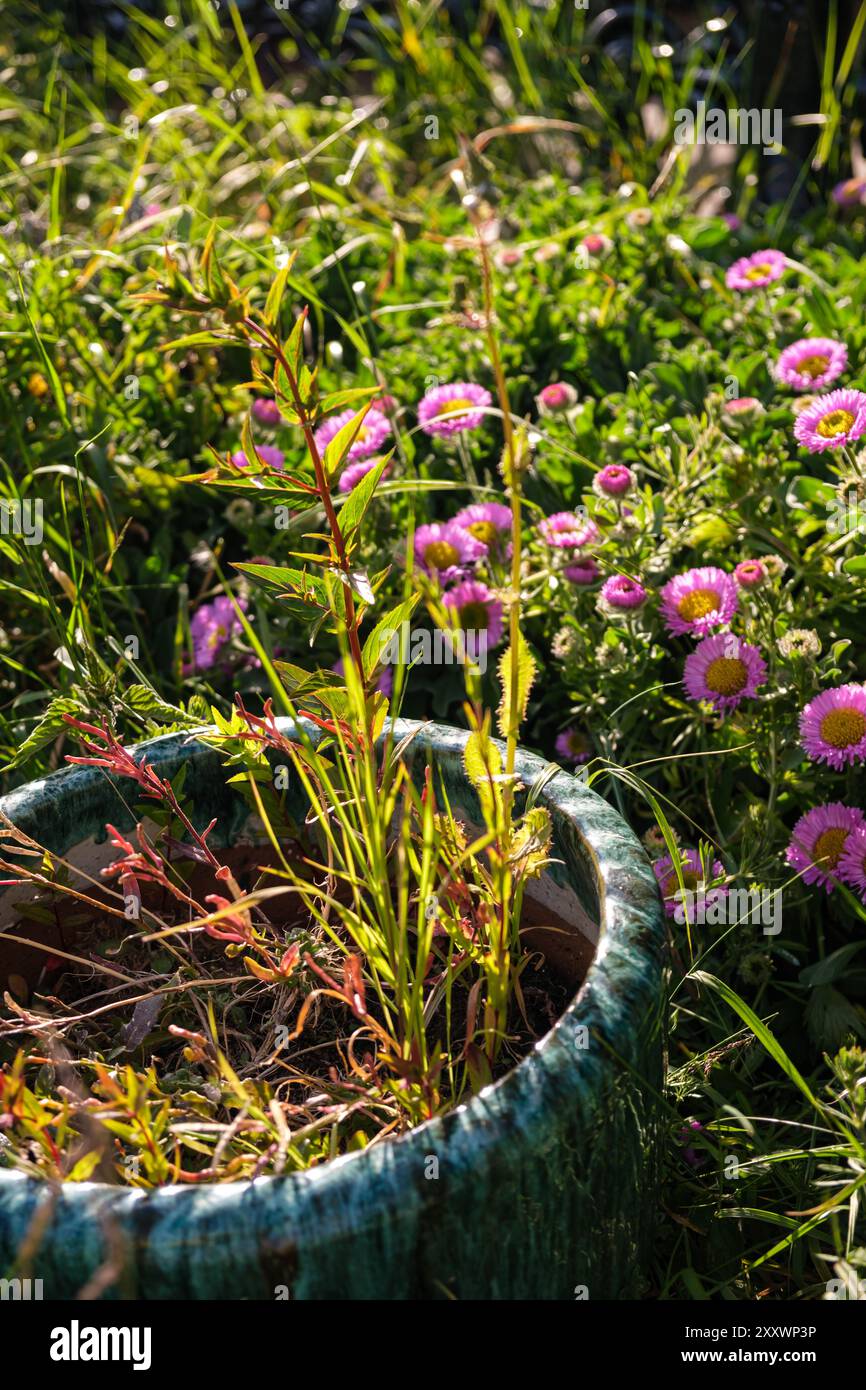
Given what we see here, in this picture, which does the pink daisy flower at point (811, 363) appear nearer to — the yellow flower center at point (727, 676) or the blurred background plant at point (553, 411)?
the blurred background plant at point (553, 411)

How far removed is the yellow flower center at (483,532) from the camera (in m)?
1.84

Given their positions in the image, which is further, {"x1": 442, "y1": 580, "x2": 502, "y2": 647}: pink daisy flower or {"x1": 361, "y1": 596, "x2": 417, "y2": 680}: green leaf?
{"x1": 442, "y1": 580, "x2": 502, "y2": 647}: pink daisy flower

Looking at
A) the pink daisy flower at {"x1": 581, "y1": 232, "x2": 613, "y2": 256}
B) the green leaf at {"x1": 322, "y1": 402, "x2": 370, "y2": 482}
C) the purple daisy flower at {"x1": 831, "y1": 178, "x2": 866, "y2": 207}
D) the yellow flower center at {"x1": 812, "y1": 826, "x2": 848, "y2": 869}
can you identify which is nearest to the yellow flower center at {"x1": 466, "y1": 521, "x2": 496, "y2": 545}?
the yellow flower center at {"x1": 812, "y1": 826, "x2": 848, "y2": 869}

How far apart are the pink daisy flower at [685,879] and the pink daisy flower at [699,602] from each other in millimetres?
279

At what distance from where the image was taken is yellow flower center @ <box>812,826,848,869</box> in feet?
4.96

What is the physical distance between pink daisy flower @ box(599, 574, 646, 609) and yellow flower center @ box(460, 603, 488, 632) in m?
0.18

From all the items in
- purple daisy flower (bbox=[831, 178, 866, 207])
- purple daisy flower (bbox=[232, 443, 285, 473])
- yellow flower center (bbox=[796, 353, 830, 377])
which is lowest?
purple daisy flower (bbox=[232, 443, 285, 473])

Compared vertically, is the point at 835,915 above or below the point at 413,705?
below

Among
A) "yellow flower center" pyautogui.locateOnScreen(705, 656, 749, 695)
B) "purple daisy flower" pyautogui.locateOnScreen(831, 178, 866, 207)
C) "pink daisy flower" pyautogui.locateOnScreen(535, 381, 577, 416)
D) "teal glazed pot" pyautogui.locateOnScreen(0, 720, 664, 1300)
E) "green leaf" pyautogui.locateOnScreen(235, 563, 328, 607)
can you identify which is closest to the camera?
"teal glazed pot" pyautogui.locateOnScreen(0, 720, 664, 1300)

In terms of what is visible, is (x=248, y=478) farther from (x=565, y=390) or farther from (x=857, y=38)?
(x=857, y=38)

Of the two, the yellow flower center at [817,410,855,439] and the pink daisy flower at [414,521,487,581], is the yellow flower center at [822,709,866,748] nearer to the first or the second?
the yellow flower center at [817,410,855,439]

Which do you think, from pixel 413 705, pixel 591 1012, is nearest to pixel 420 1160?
pixel 591 1012

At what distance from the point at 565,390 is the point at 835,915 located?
2.98 ft
